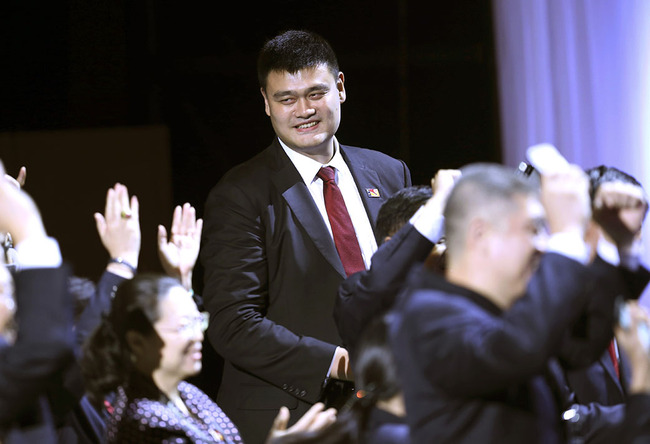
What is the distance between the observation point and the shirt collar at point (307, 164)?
310 cm

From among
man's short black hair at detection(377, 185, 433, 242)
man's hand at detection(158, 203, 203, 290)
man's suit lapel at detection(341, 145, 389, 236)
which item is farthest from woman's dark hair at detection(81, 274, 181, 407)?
man's suit lapel at detection(341, 145, 389, 236)

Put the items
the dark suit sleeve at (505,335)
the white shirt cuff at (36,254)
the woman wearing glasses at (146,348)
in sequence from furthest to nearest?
the woman wearing glasses at (146,348)
the white shirt cuff at (36,254)
the dark suit sleeve at (505,335)

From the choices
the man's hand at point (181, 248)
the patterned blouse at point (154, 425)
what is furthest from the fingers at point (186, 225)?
the patterned blouse at point (154, 425)

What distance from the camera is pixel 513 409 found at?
1611mm

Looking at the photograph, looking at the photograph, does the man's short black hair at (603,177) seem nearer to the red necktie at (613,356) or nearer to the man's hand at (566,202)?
the red necktie at (613,356)

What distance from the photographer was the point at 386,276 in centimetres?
229

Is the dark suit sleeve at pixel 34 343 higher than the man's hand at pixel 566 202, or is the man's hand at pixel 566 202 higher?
the man's hand at pixel 566 202

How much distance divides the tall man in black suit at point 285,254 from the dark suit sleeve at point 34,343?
1144 mm

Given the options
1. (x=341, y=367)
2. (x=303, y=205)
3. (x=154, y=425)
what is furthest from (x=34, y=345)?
(x=303, y=205)

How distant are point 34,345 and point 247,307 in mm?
1225

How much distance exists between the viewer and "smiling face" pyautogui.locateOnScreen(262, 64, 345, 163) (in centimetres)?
311

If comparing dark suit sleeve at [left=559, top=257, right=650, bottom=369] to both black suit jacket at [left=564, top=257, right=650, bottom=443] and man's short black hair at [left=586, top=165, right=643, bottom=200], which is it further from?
man's short black hair at [left=586, top=165, right=643, bottom=200]

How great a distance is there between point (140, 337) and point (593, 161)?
2743 millimetres

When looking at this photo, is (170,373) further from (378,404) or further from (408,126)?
(408,126)
